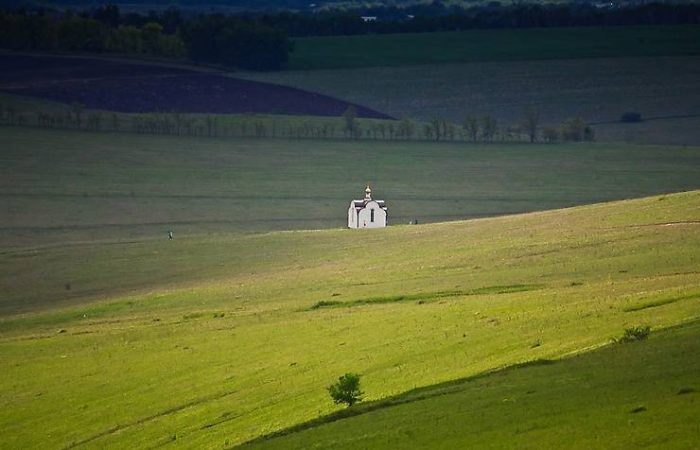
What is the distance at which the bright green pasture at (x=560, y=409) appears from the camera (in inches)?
883

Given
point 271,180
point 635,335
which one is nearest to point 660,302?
point 635,335

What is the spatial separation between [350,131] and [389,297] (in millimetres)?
94371

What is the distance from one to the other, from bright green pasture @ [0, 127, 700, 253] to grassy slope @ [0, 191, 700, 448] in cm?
2451

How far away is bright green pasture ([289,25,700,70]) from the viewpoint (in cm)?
17075

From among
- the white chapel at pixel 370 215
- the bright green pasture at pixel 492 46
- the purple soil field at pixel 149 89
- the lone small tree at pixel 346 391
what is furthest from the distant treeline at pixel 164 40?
the lone small tree at pixel 346 391

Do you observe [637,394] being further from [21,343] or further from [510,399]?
[21,343]

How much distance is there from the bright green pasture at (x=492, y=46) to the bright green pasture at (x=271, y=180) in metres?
40.0

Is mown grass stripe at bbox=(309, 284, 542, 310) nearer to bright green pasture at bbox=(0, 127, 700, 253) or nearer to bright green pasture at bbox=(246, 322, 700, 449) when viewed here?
bright green pasture at bbox=(246, 322, 700, 449)

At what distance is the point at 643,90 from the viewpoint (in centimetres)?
15600

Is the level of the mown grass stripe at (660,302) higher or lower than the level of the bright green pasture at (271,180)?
higher

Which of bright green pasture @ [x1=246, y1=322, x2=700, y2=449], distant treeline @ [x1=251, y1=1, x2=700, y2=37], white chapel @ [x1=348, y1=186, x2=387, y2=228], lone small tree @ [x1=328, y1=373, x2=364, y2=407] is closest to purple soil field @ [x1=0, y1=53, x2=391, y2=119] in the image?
distant treeline @ [x1=251, y1=1, x2=700, y2=37]

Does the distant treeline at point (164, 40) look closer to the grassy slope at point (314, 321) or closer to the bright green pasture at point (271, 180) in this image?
the bright green pasture at point (271, 180)

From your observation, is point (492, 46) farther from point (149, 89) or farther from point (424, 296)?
point (424, 296)

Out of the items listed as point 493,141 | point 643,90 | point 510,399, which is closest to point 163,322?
point 510,399
